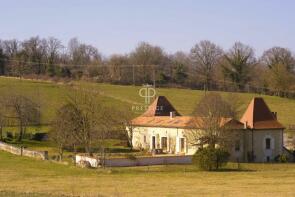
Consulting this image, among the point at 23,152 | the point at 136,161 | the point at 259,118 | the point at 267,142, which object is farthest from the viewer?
the point at 259,118

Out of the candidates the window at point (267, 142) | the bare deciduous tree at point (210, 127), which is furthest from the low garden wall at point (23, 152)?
the window at point (267, 142)

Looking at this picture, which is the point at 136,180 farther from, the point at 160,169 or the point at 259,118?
the point at 259,118

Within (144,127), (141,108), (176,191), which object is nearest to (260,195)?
(176,191)

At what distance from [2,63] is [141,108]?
45.1m

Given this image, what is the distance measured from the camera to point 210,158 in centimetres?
4397

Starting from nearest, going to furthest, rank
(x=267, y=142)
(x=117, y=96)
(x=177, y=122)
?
(x=267, y=142) → (x=177, y=122) → (x=117, y=96)

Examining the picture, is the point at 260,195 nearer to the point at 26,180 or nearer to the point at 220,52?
the point at 26,180

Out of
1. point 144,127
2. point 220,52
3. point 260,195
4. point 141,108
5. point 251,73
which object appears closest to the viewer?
point 260,195

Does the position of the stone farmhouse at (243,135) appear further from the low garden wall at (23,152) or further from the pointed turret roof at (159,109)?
the low garden wall at (23,152)

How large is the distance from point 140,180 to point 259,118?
22.7 metres

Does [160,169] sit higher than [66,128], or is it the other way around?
[66,128]

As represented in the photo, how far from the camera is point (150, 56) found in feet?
403

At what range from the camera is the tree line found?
107m

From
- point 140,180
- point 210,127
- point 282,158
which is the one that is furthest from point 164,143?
point 140,180
